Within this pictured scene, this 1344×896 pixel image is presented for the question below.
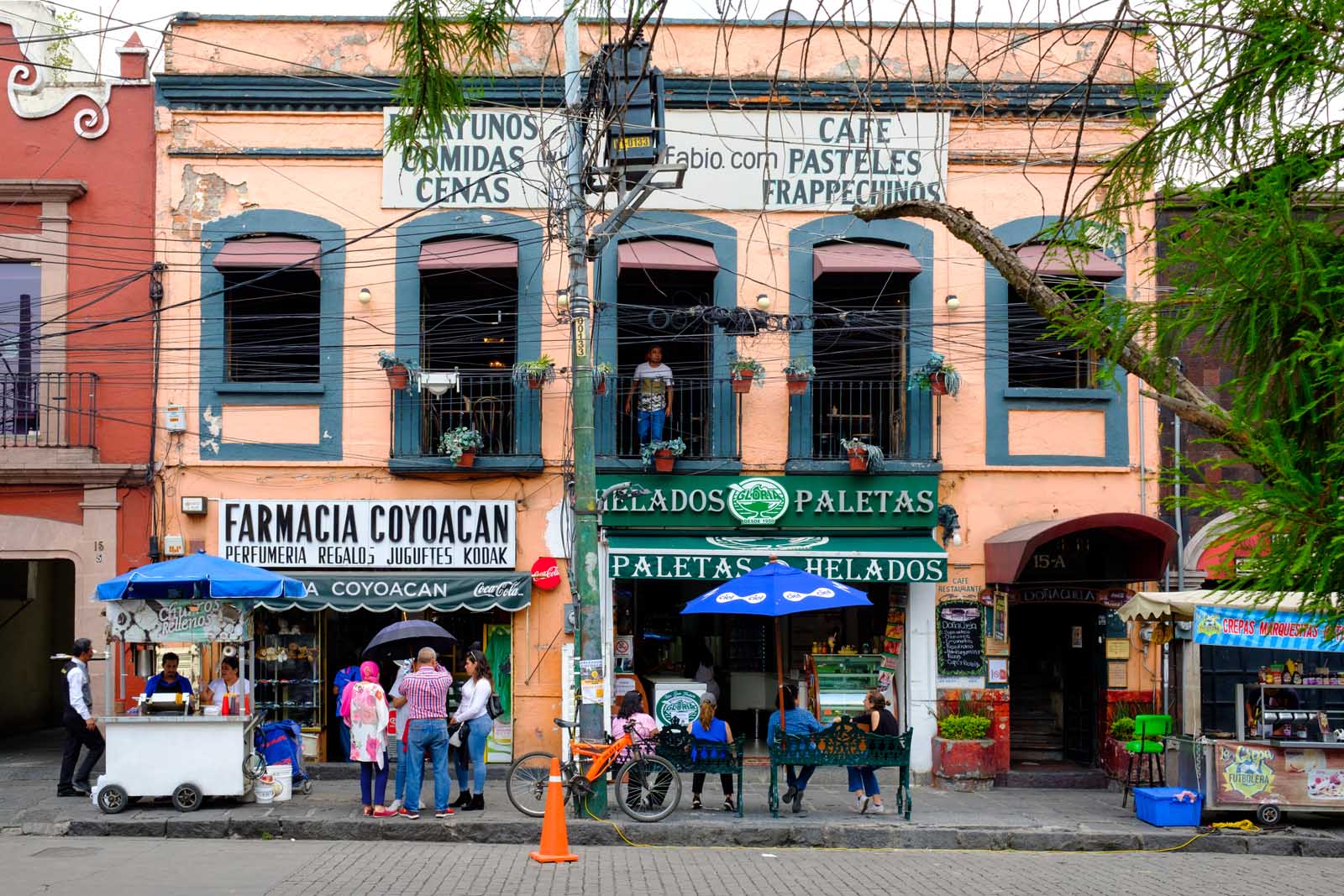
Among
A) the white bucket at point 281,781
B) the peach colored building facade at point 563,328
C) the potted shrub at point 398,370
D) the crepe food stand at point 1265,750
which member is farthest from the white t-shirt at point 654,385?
the crepe food stand at point 1265,750

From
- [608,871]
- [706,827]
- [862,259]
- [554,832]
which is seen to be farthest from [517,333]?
[608,871]

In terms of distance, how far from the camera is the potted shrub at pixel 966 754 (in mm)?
16969

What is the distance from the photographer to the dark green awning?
16.9 metres

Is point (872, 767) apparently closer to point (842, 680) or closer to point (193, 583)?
point (842, 680)

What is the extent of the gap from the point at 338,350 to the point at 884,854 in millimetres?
9568

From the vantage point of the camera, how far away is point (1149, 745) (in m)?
15.6

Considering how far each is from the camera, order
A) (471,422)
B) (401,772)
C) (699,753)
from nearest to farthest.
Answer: (401,772) < (699,753) < (471,422)

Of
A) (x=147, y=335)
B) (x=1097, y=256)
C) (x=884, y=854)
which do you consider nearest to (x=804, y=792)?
(x=884, y=854)

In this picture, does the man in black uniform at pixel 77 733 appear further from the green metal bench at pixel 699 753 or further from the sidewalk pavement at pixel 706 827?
the green metal bench at pixel 699 753

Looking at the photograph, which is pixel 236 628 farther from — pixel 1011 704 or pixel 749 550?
pixel 1011 704

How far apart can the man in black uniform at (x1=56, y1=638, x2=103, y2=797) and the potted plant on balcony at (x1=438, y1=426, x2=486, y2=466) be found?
4.97 meters

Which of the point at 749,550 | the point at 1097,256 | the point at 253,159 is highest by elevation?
the point at 253,159

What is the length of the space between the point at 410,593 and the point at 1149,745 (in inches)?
359

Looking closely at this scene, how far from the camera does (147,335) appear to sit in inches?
692
